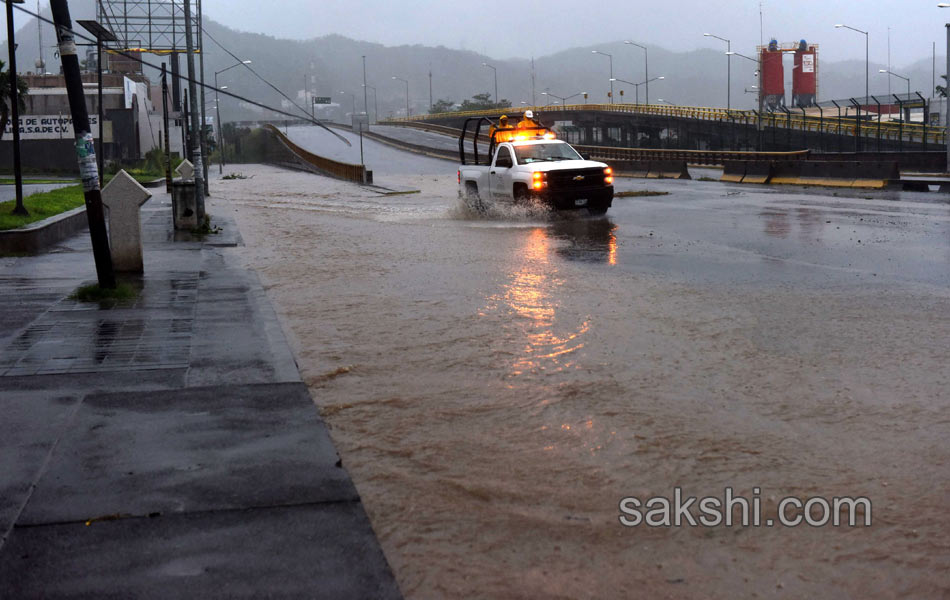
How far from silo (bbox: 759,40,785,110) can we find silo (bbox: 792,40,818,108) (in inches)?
124

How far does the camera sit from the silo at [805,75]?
6614 inches

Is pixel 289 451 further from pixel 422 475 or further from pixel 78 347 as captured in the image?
pixel 78 347

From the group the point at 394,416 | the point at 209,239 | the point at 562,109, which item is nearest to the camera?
the point at 394,416

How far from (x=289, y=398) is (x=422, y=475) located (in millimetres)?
1779

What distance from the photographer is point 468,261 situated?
15.8 m

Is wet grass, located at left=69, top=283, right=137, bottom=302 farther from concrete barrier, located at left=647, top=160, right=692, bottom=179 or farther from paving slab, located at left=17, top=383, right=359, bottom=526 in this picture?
concrete barrier, located at left=647, top=160, right=692, bottom=179

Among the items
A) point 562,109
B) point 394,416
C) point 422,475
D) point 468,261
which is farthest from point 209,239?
point 562,109

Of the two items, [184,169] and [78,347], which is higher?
[184,169]

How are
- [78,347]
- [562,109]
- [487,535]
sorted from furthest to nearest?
[562,109] < [78,347] < [487,535]

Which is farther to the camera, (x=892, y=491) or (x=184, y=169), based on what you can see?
(x=184, y=169)

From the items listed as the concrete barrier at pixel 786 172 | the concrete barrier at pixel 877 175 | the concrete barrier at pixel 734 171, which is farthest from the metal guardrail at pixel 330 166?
the concrete barrier at pixel 877 175

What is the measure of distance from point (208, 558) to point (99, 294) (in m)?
8.08

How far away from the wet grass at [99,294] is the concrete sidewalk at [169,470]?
125 cm

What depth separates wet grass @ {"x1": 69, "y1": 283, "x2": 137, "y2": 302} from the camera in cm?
1162
